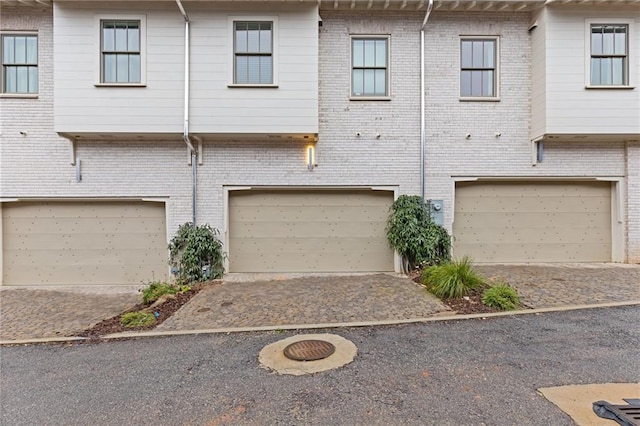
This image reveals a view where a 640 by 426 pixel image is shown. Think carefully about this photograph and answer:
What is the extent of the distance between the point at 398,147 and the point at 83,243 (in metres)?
8.48

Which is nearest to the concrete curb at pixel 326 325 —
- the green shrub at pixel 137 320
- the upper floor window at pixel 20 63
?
the green shrub at pixel 137 320

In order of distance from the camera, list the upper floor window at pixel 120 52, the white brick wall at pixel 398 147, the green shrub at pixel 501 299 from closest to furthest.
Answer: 1. the green shrub at pixel 501 299
2. the upper floor window at pixel 120 52
3. the white brick wall at pixel 398 147

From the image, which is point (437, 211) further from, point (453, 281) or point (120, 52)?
point (120, 52)

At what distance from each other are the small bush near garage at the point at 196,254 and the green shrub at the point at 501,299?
5.94m

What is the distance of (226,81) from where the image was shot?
7.55 meters

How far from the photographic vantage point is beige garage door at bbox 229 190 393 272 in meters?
8.36

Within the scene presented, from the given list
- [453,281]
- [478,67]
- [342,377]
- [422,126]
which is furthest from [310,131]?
[342,377]

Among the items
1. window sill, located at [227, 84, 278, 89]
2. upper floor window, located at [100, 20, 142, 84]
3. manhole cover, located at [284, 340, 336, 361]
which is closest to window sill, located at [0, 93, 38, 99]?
upper floor window, located at [100, 20, 142, 84]

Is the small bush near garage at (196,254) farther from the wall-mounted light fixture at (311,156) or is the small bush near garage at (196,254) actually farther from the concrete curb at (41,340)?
the concrete curb at (41,340)

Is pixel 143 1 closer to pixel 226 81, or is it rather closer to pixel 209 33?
pixel 209 33

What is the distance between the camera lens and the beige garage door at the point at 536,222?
849cm

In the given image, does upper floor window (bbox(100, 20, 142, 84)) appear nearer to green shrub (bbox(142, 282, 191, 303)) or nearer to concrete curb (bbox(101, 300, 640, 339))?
green shrub (bbox(142, 282, 191, 303))

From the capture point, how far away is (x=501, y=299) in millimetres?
5305

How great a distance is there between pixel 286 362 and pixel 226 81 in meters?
6.47
